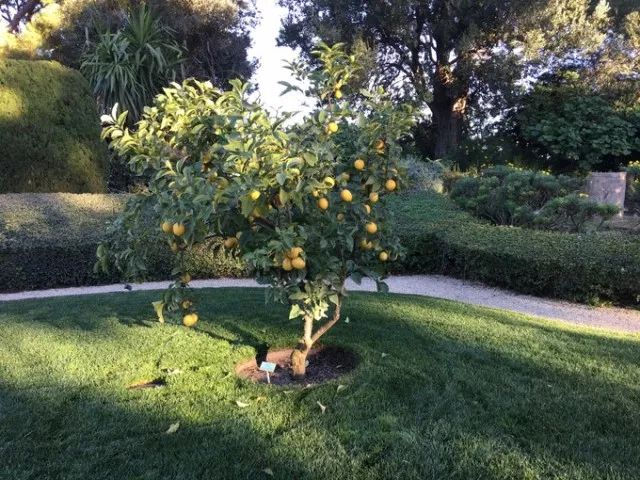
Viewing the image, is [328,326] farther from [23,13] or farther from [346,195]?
[23,13]

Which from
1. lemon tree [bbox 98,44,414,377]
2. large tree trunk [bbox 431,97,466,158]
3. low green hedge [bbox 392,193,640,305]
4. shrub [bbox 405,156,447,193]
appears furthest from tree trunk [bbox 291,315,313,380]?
large tree trunk [bbox 431,97,466,158]

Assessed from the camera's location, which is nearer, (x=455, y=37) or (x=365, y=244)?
(x=365, y=244)

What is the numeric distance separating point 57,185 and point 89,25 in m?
7.79

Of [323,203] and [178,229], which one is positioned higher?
[323,203]

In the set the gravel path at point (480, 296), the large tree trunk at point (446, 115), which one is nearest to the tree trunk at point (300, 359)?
the gravel path at point (480, 296)

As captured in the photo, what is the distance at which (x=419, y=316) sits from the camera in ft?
15.9

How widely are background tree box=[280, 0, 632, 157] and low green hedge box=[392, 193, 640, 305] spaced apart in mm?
7443

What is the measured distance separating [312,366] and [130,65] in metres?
11.2

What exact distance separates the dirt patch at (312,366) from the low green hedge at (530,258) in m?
3.49

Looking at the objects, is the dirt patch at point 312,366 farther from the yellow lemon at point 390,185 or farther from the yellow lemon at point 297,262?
the yellow lemon at point 390,185

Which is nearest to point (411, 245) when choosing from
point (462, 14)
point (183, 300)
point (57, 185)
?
point (183, 300)

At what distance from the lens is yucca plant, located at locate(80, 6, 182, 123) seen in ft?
41.5

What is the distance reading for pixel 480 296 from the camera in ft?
21.9

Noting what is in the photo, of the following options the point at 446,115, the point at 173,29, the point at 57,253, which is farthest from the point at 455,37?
the point at 57,253
